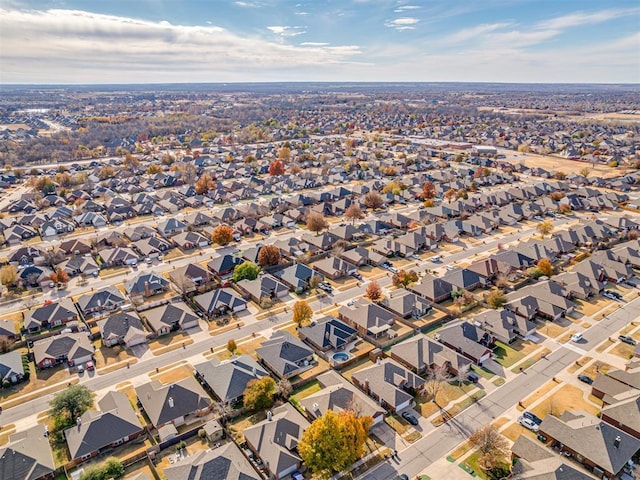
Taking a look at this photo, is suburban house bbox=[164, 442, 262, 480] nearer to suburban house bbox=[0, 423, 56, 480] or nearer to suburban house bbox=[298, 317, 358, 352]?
suburban house bbox=[0, 423, 56, 480]

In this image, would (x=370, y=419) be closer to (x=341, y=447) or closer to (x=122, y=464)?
(x=341, y=447)

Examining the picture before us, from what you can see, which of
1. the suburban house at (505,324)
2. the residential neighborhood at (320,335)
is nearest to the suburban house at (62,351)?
the residential neighborhood at (320,335)

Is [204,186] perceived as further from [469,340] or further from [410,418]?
[410,418]

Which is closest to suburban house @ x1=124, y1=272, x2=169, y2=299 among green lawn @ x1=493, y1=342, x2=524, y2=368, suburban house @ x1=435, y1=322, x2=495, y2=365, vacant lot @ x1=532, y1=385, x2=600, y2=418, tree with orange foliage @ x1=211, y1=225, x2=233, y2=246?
tree with orange foliage @ x1=211, y1=225, x2=233, y2=246

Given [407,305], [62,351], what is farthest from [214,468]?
[407,305]

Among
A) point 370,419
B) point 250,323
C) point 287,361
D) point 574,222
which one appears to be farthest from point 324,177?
point 370,419

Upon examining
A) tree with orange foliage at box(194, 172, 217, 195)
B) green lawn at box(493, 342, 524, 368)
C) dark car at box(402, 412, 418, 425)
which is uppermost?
tree with orange foliage at box(194, 172, 217, 195)
